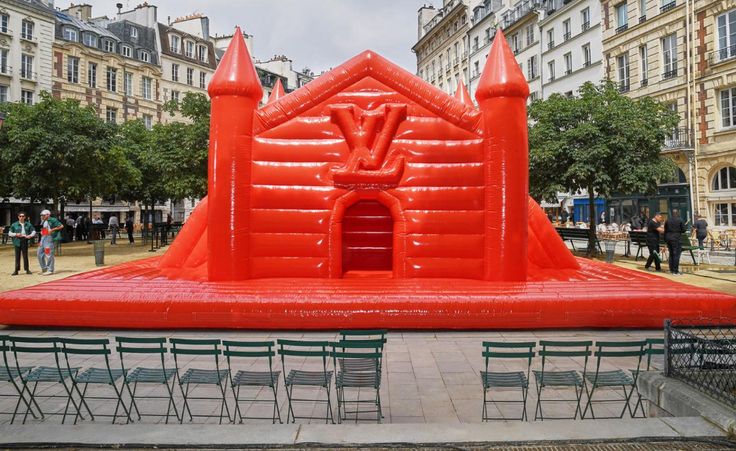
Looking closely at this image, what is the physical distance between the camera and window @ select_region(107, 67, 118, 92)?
130 ft

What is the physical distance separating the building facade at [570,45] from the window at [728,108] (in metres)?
8.39

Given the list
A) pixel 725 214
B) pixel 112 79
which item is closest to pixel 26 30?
pixel 112 79

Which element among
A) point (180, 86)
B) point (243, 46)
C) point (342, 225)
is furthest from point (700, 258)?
point (180, 86)

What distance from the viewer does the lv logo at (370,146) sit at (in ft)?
28.6

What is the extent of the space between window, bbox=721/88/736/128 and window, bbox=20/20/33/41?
40997 millimetres

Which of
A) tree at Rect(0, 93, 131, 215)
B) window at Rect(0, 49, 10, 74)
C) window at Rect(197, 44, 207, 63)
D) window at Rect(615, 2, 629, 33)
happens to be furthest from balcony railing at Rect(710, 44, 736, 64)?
window at Rect(197, 44, 207, 63)

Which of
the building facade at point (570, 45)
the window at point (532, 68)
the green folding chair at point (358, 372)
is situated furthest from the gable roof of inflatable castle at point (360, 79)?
the window at point (532, 68)

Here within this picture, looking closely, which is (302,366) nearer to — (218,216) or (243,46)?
(218,216)

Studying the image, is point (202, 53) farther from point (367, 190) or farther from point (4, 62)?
point (367, 190)

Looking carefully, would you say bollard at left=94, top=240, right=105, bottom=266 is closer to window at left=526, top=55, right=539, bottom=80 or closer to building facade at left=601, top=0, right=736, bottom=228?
building facade at left=601, top=0, right=736, bottom=228

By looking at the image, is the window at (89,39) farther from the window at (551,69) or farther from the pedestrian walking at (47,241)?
the window at (551,69)

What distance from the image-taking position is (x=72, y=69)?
36594 millimetres

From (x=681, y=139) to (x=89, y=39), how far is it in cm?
4045

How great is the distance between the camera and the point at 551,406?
4.86 metres
